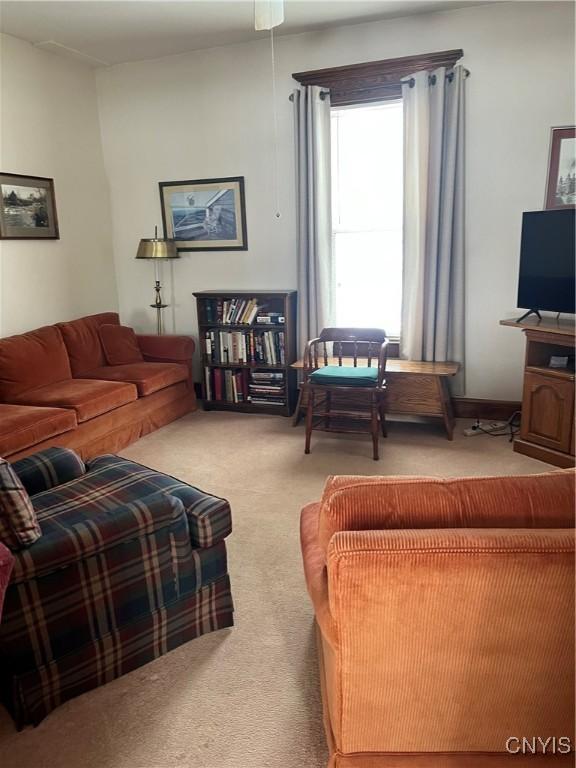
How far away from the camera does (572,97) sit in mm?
3656

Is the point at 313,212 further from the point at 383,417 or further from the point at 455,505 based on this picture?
the point at 455,505

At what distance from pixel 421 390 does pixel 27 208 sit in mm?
3257

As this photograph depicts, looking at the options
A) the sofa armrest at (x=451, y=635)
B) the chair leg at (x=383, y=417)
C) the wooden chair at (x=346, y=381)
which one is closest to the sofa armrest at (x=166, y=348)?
the wooden chair at (x=346, y=381)

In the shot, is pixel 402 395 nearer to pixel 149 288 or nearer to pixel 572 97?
pixel 572 97

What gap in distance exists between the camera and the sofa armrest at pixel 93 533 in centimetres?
161

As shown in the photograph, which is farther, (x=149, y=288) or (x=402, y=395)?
(x=149, y=288)

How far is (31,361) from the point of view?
3873mm

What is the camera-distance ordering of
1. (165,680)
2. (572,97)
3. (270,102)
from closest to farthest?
(165,680), (572,97), (270,102)

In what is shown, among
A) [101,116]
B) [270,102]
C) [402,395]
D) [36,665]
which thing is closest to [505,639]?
[36,665]

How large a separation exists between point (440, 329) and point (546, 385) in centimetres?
96

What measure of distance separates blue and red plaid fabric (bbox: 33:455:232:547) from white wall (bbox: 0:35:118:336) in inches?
103

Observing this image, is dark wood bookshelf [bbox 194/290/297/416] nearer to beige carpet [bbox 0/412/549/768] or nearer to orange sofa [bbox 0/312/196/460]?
orange sofa [bbox 0/312/196/460]

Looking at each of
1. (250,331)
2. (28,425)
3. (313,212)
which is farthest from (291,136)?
(28,425)

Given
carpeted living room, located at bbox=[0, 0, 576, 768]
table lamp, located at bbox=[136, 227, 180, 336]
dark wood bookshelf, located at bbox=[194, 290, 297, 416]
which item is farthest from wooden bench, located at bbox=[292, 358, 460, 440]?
table lamp, located at bbox=[136, 227, 180, 336]
